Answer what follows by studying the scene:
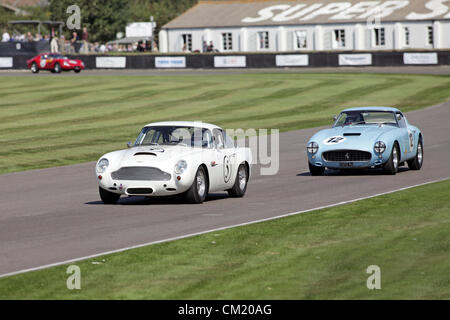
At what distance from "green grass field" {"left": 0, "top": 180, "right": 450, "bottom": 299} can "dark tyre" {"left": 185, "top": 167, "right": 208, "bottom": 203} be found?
7.45 ft

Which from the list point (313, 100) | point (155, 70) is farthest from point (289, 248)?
point (155, 70)

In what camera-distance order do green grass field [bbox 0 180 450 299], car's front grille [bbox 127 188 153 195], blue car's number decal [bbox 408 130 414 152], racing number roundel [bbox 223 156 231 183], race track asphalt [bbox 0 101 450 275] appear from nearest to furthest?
1. green grass field [bbox 0 180 450 299]
2. race track asphalt [bbox 0 101 450 275]
3. car's front grille [bbox 127 188 153 195]
4. racing number roundel [bbox 223 156 231 183]
5. blue car's number decal [bbox 408 130 414 152]

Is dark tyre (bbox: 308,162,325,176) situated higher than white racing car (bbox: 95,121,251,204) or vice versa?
white racing car (bbox: 95,121,251,204)

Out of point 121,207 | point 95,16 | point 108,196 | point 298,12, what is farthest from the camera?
point 95,16

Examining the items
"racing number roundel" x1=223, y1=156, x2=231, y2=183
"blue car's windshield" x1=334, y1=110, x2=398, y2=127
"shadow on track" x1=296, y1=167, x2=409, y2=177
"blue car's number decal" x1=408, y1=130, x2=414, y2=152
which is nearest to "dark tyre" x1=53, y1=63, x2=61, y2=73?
"shadow on track" x1=296, y1=167, x2=409, y2=177

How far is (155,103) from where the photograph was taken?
41.4 metres

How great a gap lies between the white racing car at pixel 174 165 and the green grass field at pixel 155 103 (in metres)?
6.75

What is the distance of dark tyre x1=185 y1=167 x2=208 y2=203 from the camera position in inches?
589

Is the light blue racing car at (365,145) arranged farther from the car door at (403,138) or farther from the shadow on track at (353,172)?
the shadow on track at (353,172)

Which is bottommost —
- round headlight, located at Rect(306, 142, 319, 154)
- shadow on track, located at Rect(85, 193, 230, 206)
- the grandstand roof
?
shadow on track, located at Rect(85, 193, 230, 206)

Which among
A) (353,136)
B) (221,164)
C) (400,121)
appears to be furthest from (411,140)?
(221,164)

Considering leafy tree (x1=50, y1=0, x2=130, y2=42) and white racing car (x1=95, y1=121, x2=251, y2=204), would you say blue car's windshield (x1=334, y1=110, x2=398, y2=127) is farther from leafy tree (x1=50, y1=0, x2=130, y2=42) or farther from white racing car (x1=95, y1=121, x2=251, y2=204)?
leafy tree (x1=50, y1=0, x2=130, y2=42)

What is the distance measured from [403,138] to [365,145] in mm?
1218

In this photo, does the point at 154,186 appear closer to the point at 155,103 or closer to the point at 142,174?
the point at 142,174
